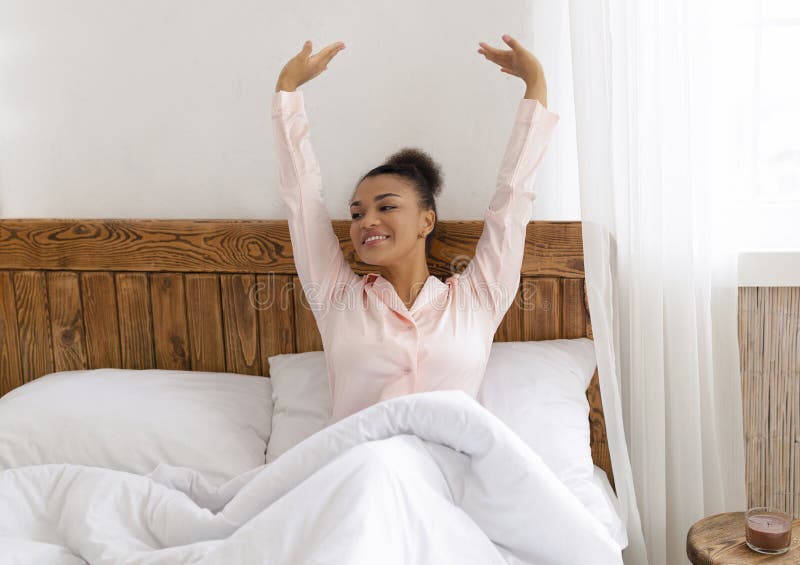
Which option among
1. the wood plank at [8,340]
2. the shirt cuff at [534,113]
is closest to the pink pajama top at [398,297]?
the shirt cuff at [534,113]

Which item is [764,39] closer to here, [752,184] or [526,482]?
[752,184]

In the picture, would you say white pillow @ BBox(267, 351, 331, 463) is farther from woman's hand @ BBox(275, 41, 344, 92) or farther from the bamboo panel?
the bamboo panel

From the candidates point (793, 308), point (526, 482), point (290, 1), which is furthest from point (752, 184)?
point (290, 1)

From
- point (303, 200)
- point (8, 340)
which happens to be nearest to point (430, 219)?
point (303, 200)

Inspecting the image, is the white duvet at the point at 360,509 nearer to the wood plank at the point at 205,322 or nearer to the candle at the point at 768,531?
the candle at the point at 768,531

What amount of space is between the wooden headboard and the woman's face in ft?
0.56

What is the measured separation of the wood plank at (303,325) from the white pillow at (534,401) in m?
0.04

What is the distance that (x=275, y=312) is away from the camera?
196 cm

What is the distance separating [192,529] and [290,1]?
4.17 feet

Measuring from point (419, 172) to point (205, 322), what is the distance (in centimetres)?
66

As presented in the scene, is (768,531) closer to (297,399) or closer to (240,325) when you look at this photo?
(297,399)

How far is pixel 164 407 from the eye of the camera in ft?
5.90

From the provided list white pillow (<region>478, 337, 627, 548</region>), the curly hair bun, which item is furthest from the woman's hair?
white pillow (<region>478, 337, 627, 548</region>)

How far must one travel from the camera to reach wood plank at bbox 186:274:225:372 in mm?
1991
